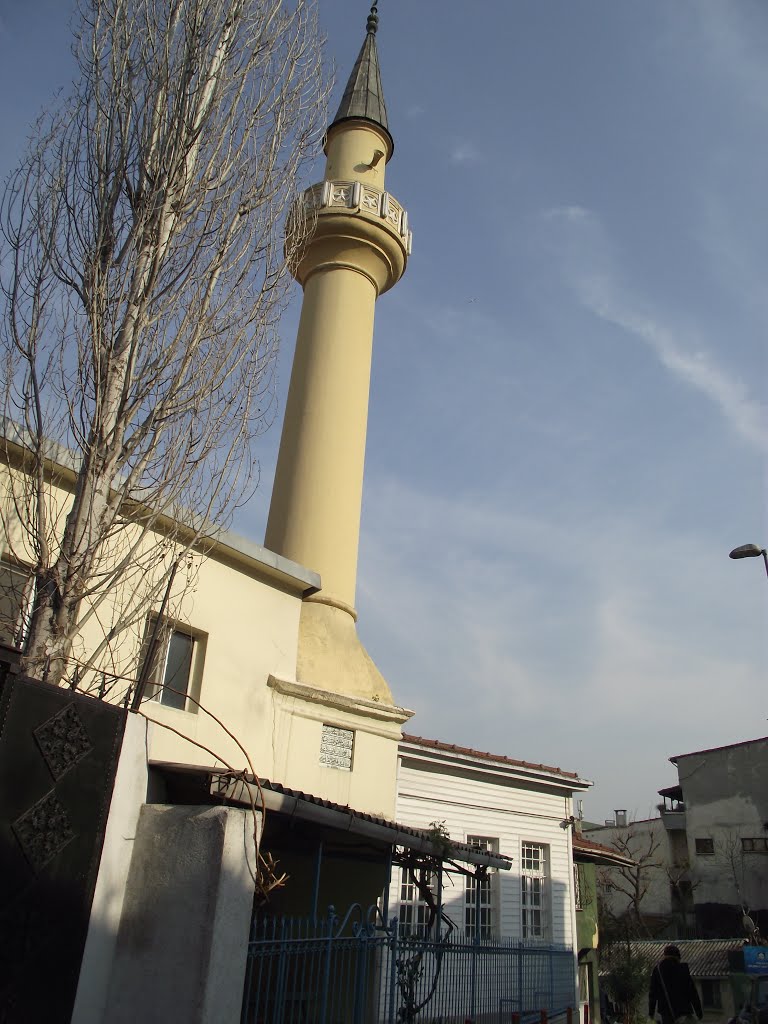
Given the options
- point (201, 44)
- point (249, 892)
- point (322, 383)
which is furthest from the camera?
point (322, 383)

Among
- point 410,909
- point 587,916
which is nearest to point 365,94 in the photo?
point 410,909

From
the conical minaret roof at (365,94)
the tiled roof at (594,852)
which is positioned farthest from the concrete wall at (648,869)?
the conical minaret roof at (365,94)

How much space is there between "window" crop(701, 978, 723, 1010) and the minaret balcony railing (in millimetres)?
24986

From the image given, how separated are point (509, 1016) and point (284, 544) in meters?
6.58

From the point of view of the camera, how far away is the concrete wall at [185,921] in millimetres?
4801

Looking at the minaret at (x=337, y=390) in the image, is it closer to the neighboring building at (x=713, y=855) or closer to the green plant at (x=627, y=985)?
the green plant at (x=627, y=985)

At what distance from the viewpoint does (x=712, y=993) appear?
2705 centimetres

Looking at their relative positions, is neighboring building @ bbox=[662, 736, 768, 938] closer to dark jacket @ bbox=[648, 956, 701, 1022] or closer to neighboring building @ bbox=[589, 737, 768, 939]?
neighboring building @ bbox=[589, 737, 768, 939]

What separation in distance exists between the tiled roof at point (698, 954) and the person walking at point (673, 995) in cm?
1881

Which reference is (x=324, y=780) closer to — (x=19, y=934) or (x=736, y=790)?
(x=19, y=934)

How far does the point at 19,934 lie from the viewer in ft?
14.4

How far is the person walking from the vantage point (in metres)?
8.95

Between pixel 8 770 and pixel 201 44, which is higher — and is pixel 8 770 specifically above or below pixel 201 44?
below

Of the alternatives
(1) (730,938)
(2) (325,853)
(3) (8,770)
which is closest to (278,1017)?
(3) (8,770)
